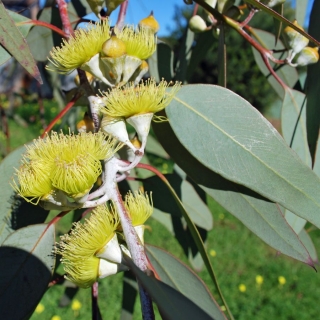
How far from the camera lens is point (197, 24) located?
0.90 meters

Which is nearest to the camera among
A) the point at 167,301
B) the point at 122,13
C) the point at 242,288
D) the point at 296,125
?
the point at 167,301

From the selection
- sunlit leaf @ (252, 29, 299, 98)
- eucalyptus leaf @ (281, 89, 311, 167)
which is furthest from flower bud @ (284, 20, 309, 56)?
sunlit leaf @ (252, 29, 299, 98)

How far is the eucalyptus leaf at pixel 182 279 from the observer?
617 mm

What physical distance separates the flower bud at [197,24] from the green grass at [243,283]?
149 centimetres

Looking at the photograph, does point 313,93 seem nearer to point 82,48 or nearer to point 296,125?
point 296,125

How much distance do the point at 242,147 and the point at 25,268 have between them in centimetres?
36

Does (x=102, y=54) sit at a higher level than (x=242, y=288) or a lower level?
higher

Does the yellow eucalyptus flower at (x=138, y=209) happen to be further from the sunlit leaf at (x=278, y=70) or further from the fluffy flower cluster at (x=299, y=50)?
the sunlit leaf at (x=278, y=70)

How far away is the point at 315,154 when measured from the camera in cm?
76

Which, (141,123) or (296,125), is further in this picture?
(296,125)

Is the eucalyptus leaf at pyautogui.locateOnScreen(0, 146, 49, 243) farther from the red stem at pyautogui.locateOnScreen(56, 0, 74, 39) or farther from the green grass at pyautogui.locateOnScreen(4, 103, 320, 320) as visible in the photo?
the green grass at pyautogui.locateOnScreen(4, 103, 320, 320)

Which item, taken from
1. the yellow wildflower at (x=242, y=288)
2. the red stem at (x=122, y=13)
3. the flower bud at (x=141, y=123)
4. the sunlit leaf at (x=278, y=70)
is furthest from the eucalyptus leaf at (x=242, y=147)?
the yellow wildflower at (x=242, y=288)

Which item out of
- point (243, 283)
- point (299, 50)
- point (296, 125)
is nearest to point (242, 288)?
point (243, 283)

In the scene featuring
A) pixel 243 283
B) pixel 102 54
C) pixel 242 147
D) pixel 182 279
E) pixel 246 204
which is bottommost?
pixel 243 283
